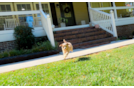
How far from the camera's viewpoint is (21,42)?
18.9ft

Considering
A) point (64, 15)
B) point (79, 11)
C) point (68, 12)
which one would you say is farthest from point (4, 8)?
point (79, 11)

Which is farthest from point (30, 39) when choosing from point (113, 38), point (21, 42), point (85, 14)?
point (85, 14)

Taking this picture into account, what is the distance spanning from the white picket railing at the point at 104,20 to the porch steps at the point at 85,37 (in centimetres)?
38

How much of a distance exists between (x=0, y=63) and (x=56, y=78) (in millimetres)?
3185

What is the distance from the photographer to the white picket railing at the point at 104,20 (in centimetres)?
765

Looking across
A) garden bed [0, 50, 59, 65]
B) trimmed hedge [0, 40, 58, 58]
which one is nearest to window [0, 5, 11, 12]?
trimmed hedge [0, 40, 58, 58]

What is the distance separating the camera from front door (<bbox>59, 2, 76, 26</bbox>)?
10880 mm

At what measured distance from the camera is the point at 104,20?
26.5 feet

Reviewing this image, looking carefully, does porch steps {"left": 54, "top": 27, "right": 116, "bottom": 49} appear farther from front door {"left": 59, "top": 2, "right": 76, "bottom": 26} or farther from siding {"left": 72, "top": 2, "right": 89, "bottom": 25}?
siding {"left": 72, "top": 2, "right": 89, "bottom": 25}

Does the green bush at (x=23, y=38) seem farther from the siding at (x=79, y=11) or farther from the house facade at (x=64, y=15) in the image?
the siding at (x=79, y=11)

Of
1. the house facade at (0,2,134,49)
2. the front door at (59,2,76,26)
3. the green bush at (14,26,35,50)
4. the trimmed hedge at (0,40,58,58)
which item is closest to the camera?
the trimmed hedge at (0,40,58,58)

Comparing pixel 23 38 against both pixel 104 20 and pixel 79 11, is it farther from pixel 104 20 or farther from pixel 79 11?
pixel 79 11

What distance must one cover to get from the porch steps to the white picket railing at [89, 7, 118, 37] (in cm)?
38

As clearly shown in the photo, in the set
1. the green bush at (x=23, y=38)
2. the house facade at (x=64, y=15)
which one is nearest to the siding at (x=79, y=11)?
the house facade at (x=64, y=15)
